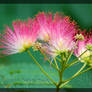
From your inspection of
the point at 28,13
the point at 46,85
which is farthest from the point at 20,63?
the point at 28,13

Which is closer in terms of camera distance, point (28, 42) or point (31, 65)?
point (28, 42)

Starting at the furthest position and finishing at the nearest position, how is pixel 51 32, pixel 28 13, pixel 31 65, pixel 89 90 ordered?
pixel 28 13
pixel 31 65
pixel 89 90
pixel 51 32

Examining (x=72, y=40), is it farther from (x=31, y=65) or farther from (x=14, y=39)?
(x=31, y=65)

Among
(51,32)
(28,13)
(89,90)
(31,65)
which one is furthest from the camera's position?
(28,13)
